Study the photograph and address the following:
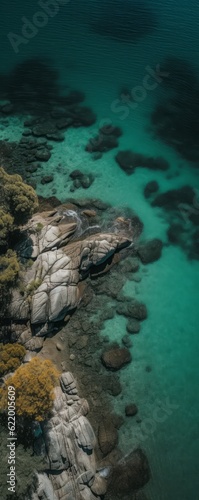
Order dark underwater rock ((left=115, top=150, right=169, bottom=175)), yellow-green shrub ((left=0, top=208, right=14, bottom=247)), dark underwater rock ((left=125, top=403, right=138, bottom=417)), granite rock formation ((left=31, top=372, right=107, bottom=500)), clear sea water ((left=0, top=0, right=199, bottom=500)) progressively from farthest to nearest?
dark underwater rock ((left=115, top=150, right=169, bottom=175))
yellow-green shrub ((left=0, top=208, right=14, bottom=247))
dark underwater rock ((left=125, top=403, right=138, bottom=417))
clear sea water ((left=0, top=0, right=199, bottom=500))
granite rock formation ((left=31, top=372, right=107, bottom=500))

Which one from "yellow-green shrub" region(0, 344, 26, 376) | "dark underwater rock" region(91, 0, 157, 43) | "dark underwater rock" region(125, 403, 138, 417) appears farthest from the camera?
"dark underwater rock" region(91, 0, 157, 43)

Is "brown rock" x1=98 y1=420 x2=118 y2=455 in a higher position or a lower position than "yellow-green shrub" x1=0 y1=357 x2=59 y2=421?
lower

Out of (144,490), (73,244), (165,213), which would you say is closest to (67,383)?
(144,490)

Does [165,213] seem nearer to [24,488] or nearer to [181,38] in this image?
[24,488]

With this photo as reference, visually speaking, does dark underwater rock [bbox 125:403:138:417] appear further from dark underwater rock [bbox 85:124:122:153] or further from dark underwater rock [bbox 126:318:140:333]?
dark underwater rock [bbox 85:124:122:153]

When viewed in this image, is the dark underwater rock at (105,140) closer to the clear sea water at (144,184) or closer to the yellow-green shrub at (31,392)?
the clear sea water at (144,184)

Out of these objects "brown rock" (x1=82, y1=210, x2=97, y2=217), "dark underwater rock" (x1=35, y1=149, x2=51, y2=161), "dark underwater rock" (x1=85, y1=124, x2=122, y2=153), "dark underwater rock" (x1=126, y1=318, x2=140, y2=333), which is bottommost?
"dark underwater rock" (x1=126, y1=318, x2=140, y2=333)

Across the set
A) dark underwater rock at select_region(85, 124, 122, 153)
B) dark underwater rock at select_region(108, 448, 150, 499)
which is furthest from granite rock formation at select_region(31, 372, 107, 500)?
dark underwater rock at select_region(85, 124, 122, 153)
